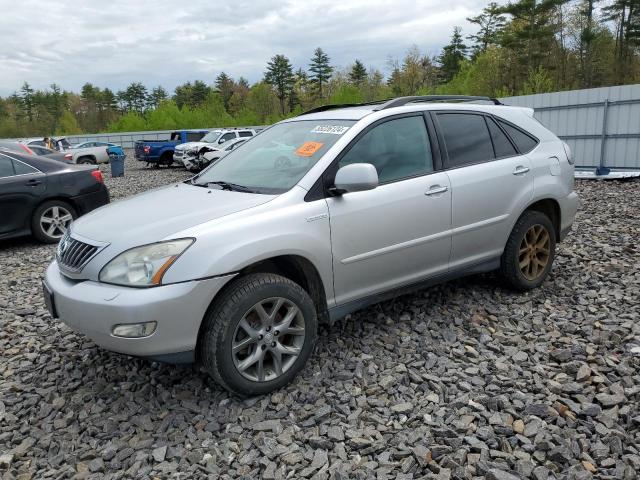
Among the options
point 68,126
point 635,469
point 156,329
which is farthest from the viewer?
point 68,126

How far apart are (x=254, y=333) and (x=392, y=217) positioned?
1.20 metres

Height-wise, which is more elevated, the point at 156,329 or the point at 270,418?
the point at 156,329

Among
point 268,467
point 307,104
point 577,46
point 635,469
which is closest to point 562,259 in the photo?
point 635,469

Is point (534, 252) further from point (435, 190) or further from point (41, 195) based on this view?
point (41, 195)

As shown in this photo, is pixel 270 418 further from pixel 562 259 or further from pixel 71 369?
pixel 562 259

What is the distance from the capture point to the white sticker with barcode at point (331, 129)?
3512 millimetres

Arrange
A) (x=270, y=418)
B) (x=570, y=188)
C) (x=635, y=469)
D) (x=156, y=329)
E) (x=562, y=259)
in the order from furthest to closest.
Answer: (x=562, y=259) → (x=570, y=188) → (x=270, y=418) → (x=156, y=329) → (x=635, y=469)

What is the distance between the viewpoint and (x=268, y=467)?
2480 mm

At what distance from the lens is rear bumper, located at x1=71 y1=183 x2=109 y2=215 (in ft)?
24.8

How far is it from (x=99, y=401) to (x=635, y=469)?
9.39 ft

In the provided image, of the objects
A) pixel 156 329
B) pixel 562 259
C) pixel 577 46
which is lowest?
pixel 562 259

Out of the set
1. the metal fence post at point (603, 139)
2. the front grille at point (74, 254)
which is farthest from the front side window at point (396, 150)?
the metal fence post at point (603, 139)

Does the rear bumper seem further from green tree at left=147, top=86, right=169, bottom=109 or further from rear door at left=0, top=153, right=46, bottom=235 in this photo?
green tree at left=147, top=86, right=169, bottom=109

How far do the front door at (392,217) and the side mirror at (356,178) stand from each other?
159 millimetres
